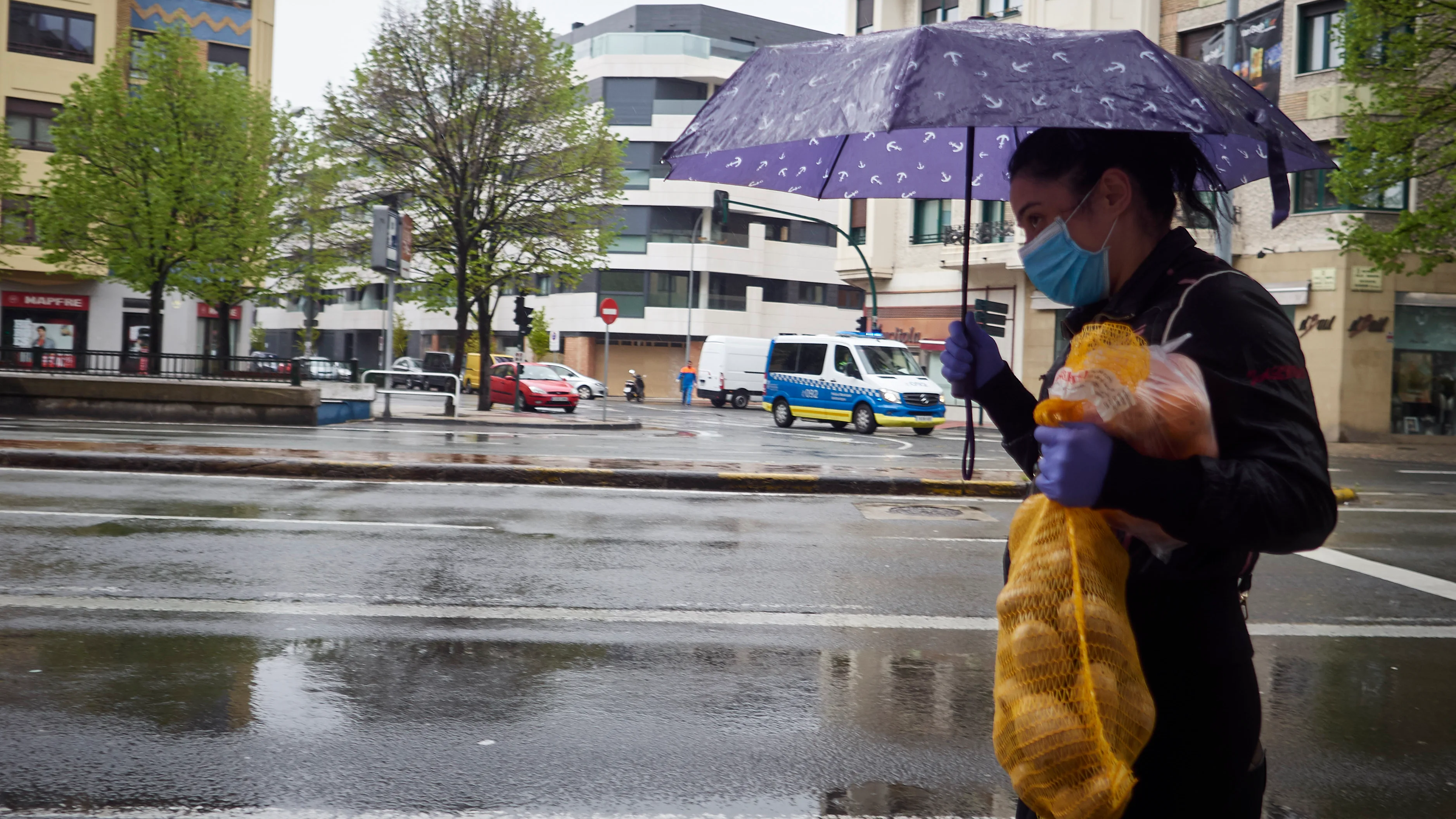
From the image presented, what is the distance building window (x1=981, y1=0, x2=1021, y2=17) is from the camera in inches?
1396

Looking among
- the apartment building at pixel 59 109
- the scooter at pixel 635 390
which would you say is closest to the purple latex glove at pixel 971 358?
the apartment building at pixel 59 109

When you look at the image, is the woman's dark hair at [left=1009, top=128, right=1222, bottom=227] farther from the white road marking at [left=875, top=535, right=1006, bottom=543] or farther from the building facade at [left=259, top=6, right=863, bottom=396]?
the building facade at [left=259, top=6, right=863, bottom=396]

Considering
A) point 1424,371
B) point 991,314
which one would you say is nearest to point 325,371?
point 991,314

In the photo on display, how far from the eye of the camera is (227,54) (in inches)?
1817

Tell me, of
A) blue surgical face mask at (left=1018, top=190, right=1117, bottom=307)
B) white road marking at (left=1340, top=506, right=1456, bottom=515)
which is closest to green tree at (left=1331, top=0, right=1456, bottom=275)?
white road marking at (left=1340, top=506, right=1456, bottom=515)

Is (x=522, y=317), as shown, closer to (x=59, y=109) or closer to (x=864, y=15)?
(x=864, y=15)

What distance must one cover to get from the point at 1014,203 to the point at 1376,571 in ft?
25.6

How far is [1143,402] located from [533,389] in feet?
107

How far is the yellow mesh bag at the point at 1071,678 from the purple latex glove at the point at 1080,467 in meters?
0.10

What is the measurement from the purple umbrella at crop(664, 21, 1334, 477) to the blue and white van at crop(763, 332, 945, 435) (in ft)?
78.1

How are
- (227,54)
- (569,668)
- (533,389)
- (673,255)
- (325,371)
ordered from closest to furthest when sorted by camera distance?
1. (569,668)
2. (325,371)
3. (533,389)
4. (227,54)
5. (673,255)

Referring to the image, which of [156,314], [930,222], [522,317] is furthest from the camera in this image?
[930,222]

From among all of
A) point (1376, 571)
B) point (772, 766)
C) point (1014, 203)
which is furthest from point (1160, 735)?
point (1376, 571)

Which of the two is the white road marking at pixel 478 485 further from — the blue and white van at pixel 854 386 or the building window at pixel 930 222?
the building window at pixel 930 222
